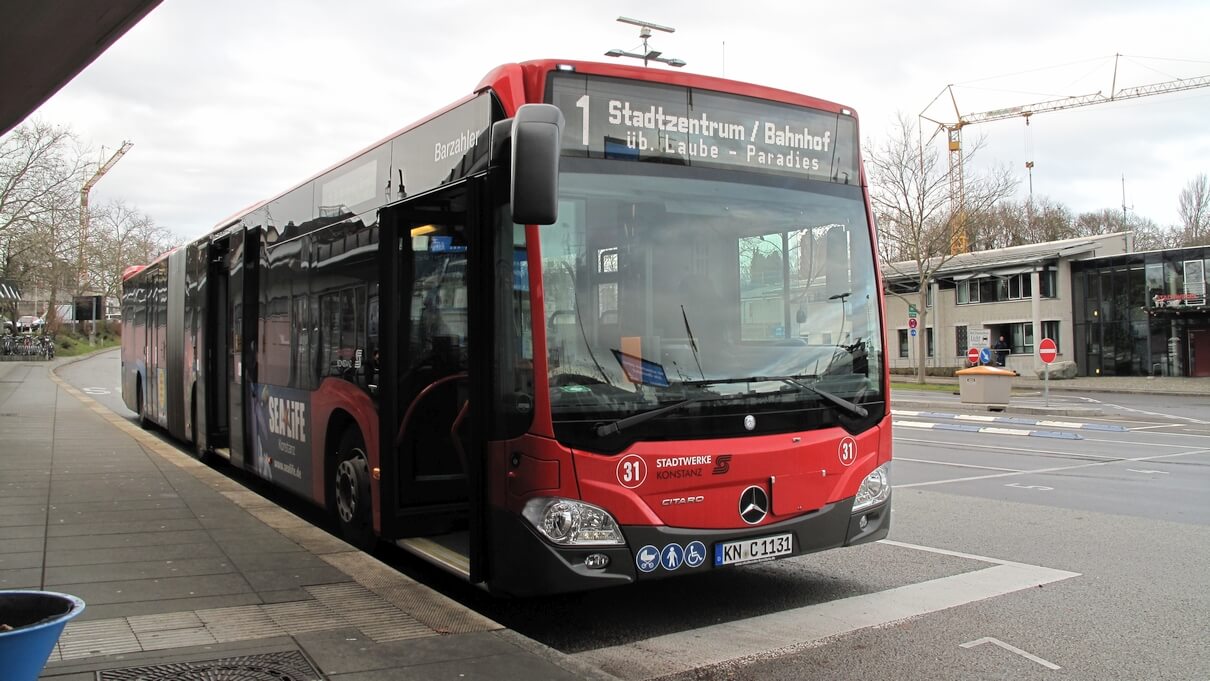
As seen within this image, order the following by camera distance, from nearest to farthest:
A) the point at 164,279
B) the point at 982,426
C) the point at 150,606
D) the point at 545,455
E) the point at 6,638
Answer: the point at 6,638
the point at 545,455
the point at 150,606
the point at 164,279
the point at 982,426

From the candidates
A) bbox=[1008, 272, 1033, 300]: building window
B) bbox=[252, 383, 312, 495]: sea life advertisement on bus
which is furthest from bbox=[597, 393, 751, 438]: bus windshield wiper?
bbox=[1008, 272, 1033, 300]: building window

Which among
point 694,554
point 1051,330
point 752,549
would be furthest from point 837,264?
point 1051,330

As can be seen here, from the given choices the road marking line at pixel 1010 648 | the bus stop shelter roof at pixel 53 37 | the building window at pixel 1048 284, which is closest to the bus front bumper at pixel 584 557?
the road marking line at pixel 1010 648

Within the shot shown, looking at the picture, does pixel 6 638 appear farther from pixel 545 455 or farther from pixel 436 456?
pixel 436 456

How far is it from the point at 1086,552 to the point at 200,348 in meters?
10.7

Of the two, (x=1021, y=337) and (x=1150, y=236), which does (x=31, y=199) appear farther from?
(x=1150, y=236)

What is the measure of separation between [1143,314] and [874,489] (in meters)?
45.8

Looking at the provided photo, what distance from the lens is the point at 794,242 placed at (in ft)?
19.6

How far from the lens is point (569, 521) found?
5.01 meters

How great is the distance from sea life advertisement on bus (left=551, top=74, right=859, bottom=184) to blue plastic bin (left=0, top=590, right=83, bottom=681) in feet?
10.7

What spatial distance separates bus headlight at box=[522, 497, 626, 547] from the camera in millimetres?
5008

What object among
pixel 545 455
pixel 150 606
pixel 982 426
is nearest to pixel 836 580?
pixel 545 455

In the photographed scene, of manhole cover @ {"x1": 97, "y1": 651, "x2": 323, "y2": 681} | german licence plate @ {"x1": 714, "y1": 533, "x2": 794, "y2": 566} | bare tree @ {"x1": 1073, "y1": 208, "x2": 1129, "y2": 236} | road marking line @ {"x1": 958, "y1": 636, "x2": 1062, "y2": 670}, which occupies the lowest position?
road marking line @ {"x1": 958, "y1": 636, "x2": 1062, "y2": 670}

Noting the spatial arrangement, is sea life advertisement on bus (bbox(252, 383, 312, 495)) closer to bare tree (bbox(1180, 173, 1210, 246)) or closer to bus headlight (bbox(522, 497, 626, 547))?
bus headlight (bbox(522, 497, 626, 547))
